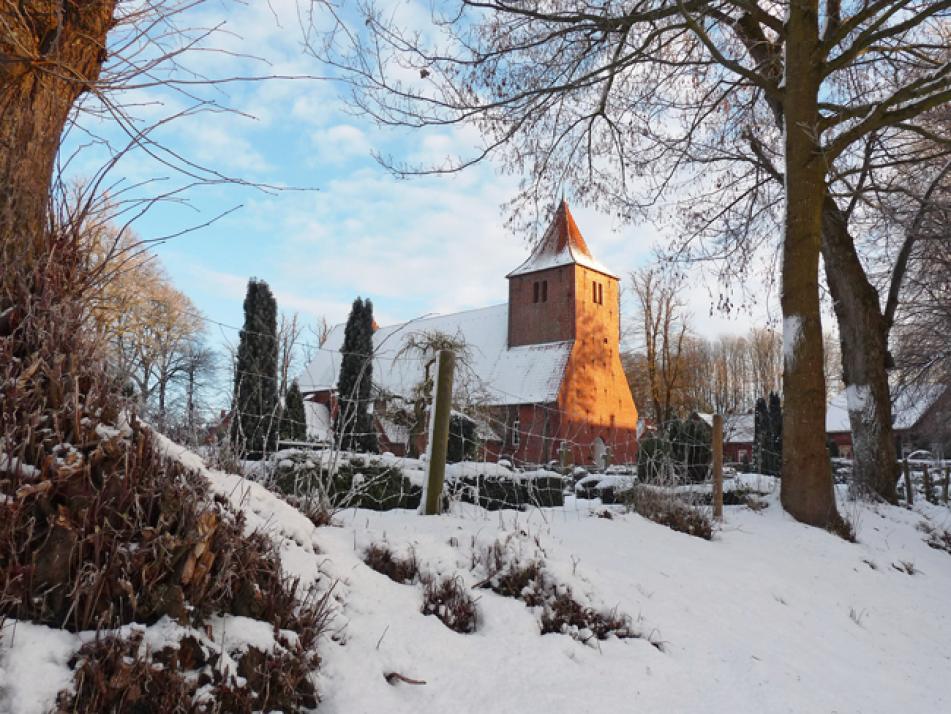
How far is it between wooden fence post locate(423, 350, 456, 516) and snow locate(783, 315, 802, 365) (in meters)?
5.18

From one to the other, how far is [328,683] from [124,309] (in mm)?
1743

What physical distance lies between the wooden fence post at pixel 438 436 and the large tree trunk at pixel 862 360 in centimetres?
893

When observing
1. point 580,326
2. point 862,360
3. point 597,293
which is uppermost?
point 597,293

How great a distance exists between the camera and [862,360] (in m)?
11.6

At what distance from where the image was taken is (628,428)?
37062 millimetres

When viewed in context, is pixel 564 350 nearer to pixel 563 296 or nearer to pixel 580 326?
pixel 580 326

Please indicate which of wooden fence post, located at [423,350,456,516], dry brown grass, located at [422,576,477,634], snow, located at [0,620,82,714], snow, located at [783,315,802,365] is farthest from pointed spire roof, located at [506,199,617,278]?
snow, located at [0,620,82,714]

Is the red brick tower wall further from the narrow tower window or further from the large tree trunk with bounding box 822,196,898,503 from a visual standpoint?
the large tree trunk with bounding box 822,196,898,503

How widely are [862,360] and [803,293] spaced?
12.6ft

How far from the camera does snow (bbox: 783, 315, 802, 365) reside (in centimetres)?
862

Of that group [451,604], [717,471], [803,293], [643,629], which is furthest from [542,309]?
[451,604]

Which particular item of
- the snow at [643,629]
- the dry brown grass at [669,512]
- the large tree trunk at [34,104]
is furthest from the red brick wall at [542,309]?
the large tree trunk at [34,104]

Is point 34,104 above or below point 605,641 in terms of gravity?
above

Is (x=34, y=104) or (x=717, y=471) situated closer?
(x=34, y=104)
